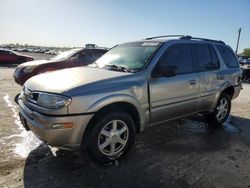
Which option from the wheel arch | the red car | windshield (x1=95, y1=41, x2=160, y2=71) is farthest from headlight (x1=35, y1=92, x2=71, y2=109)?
the red car

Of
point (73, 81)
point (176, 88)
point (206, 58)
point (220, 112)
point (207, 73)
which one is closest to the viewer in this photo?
point (73, 81)

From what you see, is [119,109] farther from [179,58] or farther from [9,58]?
[9,58]

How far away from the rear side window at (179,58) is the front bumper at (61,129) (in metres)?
1.72

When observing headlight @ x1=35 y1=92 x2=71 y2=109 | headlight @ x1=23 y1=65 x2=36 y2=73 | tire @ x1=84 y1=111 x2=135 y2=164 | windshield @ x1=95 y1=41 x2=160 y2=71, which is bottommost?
tire @ x1=84 y1=111 x2=135 y2=164

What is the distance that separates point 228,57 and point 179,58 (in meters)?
1.93

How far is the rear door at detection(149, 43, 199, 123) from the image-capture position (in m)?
4.15

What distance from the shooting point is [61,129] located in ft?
10.6

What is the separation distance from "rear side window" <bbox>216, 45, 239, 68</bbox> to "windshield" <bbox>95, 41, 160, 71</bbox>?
1995 mm

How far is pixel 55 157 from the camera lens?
12.8ft

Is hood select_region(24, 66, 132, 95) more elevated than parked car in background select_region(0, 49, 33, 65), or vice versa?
hood select_region(24, 66, 132, 95)

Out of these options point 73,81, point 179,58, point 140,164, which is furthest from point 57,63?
point 140,164

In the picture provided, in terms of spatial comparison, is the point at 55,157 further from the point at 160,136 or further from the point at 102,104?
the point at 160,136

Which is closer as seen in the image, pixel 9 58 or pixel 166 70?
pixel 166 70

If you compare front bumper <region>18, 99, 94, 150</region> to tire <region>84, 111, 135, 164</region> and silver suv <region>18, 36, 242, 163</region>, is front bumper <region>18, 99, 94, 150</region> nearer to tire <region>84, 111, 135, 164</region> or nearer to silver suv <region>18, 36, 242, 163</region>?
silver suv <region>18, 36, 242, 163</region>
